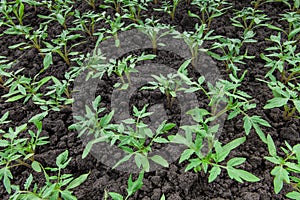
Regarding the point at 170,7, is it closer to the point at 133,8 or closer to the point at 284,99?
the point at 133,8

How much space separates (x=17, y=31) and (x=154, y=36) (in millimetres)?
827

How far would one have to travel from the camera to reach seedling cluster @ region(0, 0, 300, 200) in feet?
4.30

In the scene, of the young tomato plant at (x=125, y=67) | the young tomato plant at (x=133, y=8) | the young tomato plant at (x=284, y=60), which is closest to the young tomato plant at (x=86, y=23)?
the young tomato plant at (x=133, y=8)

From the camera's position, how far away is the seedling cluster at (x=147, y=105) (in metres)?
1.31

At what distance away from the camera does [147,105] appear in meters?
1.53

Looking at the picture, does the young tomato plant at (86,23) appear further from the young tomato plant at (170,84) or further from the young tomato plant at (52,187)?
the young tomato plant at (52,187)

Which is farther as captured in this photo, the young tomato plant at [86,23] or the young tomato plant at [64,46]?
the young tomato plant at [86,23]

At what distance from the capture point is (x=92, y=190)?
140 cm

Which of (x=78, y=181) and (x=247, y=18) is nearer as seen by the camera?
(x=78, y=181)

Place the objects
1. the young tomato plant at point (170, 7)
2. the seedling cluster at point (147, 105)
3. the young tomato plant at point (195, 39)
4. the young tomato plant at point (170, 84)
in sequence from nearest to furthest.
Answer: the seedling cluster at point (147, 105) < the young tomato plant at point (170, 84) < the young tomato plant at point (195, 39) < the young tomato plant at point (170, 7)

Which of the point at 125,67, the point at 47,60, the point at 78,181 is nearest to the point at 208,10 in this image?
the point at 125,67

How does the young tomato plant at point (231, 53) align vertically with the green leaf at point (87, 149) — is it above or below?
above

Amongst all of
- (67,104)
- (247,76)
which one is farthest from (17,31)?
(247,76)

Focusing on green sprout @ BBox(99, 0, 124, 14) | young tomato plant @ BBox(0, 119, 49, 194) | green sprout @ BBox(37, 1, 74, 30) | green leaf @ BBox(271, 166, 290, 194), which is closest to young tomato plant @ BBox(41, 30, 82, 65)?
green sprout @ BBox(37, 1, 74, 30)
